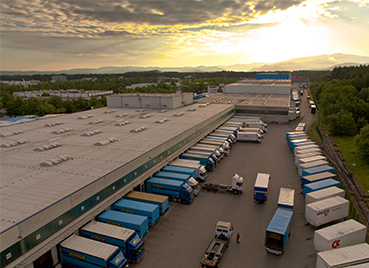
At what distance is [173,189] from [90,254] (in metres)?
12.1

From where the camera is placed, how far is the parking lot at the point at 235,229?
19000 mm

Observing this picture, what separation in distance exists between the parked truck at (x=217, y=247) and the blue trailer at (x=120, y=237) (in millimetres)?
5091

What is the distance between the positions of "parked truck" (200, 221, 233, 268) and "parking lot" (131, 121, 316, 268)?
80 cm

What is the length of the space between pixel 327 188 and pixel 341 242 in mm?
8765

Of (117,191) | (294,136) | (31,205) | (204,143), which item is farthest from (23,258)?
(294,136)

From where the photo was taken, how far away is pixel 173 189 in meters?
27.5

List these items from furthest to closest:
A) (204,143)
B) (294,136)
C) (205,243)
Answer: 1. (294,136)
2. (204,143)
3. (205,243)

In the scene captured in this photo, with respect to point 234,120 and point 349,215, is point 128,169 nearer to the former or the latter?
point 349,215

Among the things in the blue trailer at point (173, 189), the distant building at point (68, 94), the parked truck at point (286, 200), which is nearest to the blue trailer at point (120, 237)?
the blue trailer at point (173, 189)

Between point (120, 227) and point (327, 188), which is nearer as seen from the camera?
point (120, 227)

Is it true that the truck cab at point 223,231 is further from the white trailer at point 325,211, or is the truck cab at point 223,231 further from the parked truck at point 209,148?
the parked truck at point 209,148

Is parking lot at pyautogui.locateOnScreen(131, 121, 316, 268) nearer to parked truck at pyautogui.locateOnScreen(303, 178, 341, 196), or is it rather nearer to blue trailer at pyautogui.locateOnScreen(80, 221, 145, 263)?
blue trailer at pyautogui.locateOnScreen(80, 221, 145, 263)

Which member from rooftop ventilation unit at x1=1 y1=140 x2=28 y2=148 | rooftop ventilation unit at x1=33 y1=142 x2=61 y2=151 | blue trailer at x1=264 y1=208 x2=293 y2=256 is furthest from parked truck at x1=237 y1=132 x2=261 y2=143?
rooftop ventilation unit at x1=1 y1=140 x2=28 y2=148

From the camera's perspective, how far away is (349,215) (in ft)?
81.5
